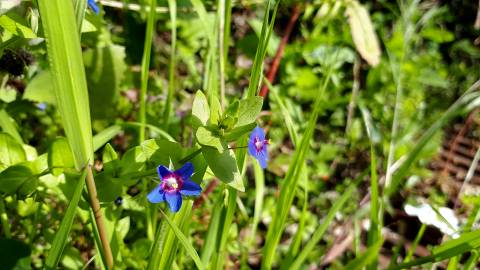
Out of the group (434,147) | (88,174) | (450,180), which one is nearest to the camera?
(88,174)

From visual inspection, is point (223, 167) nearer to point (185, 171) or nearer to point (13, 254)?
point (185, 171)

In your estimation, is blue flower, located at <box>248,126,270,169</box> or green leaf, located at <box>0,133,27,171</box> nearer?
blue flower, located at <box>248,126,270,169</box>

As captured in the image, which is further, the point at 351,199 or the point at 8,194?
the point at 351,199

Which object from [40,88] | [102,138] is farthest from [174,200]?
[40,88]

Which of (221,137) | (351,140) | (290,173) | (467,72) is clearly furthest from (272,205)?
(467,72)

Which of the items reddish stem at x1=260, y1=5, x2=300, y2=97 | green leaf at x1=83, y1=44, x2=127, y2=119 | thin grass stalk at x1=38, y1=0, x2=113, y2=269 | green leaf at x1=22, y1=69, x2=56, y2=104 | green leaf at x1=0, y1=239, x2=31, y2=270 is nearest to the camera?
thin grass stalk at x1=38, y1=0, x2=113, y2=269

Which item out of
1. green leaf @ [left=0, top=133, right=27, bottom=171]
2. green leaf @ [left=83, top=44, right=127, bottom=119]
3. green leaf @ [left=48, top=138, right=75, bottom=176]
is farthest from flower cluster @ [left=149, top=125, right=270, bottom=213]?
green leaf @ [left=83, top=44, right=127, bottom=119]

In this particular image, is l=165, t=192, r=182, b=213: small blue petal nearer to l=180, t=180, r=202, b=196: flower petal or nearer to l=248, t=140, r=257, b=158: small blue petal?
l=180, t=180, r=202, b=196: flower petal

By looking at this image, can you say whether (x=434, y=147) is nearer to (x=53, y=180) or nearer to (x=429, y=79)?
(x=429, y=79)
